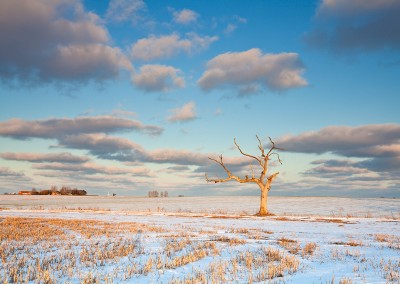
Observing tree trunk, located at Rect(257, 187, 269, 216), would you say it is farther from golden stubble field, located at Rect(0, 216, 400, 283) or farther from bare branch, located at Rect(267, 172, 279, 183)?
golden stubble field, located at Rect(0, 216, 400, 283)

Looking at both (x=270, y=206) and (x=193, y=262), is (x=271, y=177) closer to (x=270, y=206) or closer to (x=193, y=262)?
(x=270, y=206)

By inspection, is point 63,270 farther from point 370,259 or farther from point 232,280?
point 370,259

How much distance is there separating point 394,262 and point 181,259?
613 centimetres

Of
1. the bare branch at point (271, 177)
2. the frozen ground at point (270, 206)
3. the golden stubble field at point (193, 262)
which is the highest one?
the bare branch at point (271, 177)

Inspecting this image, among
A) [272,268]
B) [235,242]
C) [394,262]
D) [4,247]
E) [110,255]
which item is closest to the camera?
[272,268]

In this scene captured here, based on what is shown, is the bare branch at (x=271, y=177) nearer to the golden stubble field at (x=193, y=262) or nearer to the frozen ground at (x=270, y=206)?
the frozen ground at (x=270, y=206)

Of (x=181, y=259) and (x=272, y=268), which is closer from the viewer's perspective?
(x=272, y=268)

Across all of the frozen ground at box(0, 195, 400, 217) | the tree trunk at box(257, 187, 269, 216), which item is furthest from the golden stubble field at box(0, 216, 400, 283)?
the frozen ground at box(0, 195, 400, 217)

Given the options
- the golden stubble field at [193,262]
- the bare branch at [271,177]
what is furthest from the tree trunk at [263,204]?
the golden stubble field at [193,262]

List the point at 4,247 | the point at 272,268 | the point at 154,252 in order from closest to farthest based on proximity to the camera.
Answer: the point at 272,268 → the point at 154,252 → the point at 4,247

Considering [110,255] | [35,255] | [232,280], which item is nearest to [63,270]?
[110,255]

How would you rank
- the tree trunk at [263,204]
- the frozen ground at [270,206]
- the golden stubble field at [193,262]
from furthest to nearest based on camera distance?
the frozen ground at [270,206] < the tree trunk at [263,204] < the golden stubble field at [193,262]

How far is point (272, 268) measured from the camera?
9.49 meters

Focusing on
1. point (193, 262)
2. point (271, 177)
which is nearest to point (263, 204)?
point (271, 177)
